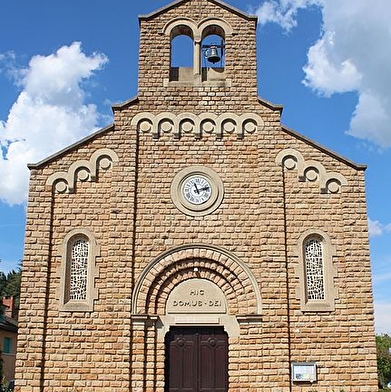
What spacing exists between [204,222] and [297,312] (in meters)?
3.30

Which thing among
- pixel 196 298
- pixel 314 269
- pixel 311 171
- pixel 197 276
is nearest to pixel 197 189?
pixel 197 276

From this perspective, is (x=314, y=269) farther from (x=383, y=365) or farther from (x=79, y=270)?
(x=383, y=365)

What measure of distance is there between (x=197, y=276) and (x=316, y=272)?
3096 millimetres

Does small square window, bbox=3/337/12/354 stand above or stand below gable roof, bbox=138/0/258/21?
below

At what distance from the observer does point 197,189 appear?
15.2 meters

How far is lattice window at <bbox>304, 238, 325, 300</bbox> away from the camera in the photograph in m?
14.5

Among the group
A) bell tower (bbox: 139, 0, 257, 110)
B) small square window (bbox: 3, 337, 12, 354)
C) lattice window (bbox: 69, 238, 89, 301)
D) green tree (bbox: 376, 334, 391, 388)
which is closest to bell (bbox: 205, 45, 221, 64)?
bell tower (bbox: 139, 0, 257, 110)

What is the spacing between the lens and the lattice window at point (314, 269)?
14.5 m

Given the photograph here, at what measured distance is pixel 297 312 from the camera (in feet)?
46.7

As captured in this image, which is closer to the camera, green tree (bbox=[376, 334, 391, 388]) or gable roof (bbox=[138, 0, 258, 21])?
gable roof (bbox=[138, 0, 258, 21])

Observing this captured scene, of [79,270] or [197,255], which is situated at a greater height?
[197,255]

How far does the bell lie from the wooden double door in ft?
25.1

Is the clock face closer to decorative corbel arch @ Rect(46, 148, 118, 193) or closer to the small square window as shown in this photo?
decorative corbel arch @ Rect(46, 148, 118, 193)

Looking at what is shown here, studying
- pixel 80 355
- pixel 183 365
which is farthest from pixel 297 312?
pixel 80 355
